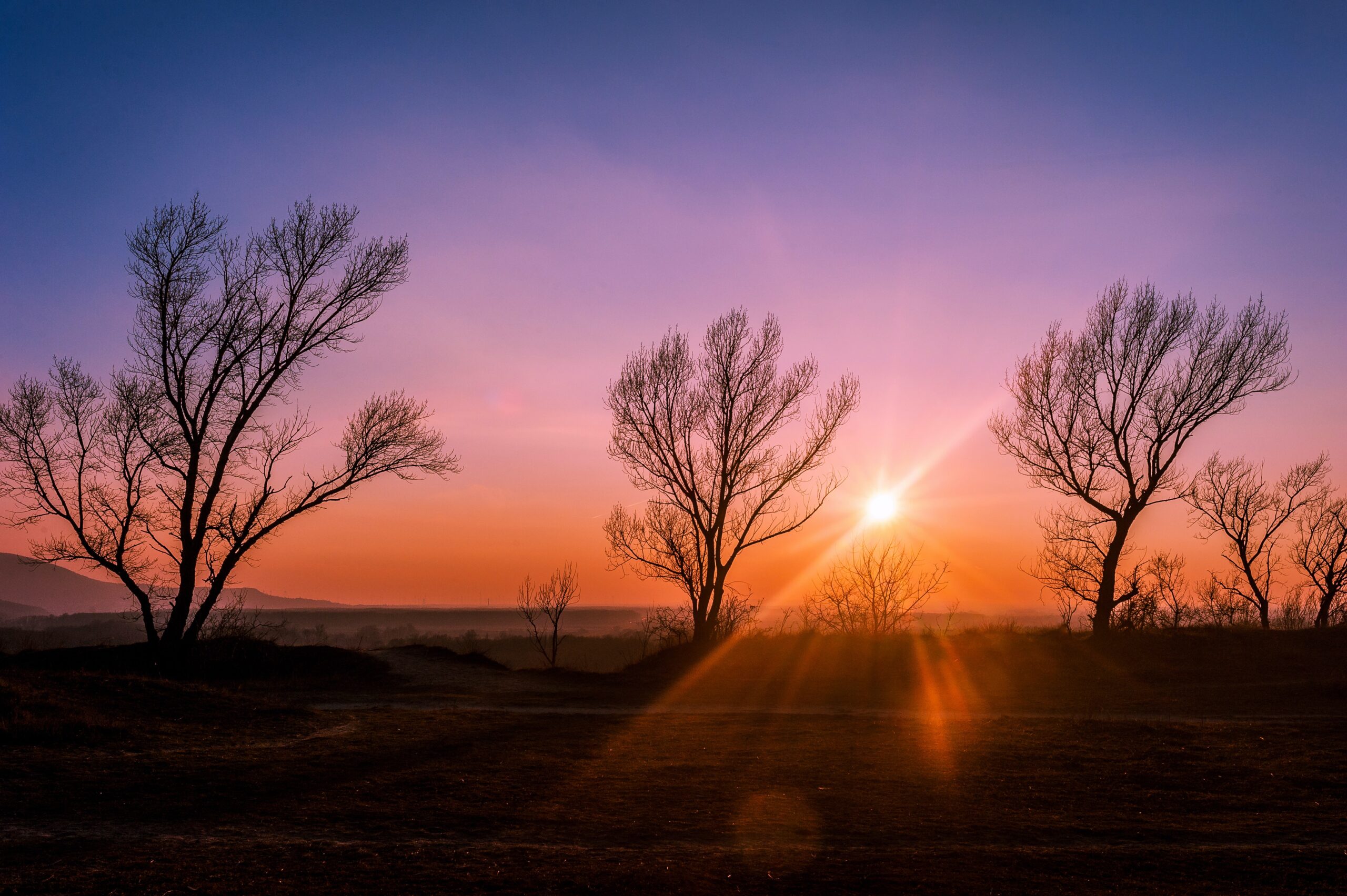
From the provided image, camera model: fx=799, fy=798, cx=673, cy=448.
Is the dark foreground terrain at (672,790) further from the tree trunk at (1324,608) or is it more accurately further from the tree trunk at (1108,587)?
Result: the tree trunk at (1324,608)

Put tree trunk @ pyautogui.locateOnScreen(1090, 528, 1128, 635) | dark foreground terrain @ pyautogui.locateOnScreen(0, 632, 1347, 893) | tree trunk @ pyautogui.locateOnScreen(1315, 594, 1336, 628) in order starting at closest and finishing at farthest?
1. dark foreground terrain @ pyautogui.locateOnScreen(0, 632, 1347, 893)
2. tree trunk @ pyautogui.locateOnScreen(1090, 528, 1128, 635)
3. tree trunk @ pyautogui.locateOnScreen(1315, 594, 1336, 628)

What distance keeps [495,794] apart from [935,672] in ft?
45.8

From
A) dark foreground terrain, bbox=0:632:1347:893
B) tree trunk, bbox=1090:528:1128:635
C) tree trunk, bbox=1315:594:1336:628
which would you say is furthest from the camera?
tree trunk, bbox=1315:594:1336:628

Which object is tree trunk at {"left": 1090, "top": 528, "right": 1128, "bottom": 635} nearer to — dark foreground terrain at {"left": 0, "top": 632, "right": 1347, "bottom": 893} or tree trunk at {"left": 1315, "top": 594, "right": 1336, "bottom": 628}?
dark foreground terrain at {"left": 0, "top": 632, "right": 1347, "bottom": 893}

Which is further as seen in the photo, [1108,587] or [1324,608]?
[1324,608]

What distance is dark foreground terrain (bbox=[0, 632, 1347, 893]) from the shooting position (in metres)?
5.88

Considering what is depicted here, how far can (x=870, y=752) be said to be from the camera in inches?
424

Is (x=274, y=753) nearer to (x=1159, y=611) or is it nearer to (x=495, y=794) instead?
(x=495, y=794)

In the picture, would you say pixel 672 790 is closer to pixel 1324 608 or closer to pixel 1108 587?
pixel 1108 587

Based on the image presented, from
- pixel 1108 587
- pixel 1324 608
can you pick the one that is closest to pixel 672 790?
pixel 1108 587

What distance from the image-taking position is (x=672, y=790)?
28.6 ft

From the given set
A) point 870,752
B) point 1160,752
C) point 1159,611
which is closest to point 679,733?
point 870,752

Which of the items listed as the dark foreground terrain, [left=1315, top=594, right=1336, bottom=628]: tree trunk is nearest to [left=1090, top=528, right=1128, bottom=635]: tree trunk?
the dark foreground terrain

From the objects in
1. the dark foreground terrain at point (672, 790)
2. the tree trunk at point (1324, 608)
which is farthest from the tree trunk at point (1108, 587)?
the tree trunk at point (1324, 608)
